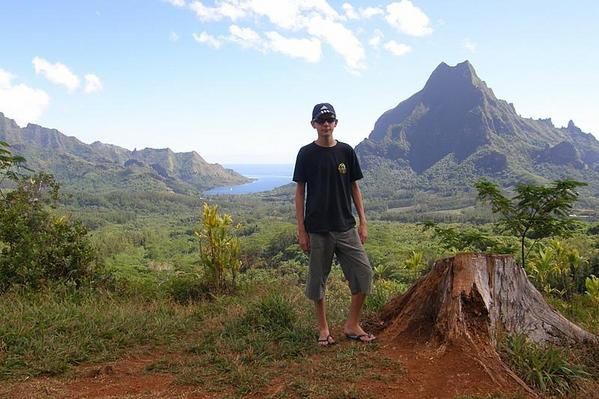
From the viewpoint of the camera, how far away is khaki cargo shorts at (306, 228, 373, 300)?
3.67 metres

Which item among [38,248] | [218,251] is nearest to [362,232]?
[218,251]

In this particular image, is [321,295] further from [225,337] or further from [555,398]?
[555,398]

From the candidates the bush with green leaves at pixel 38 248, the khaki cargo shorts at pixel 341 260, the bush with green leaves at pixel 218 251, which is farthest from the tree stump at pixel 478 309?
the bush with green leaves at pixel 38 248

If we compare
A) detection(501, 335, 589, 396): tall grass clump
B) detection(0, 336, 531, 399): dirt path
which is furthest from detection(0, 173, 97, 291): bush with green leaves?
detection(501, 335, 589, 396): tall grass clump

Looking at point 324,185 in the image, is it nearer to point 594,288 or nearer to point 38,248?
point 594,288

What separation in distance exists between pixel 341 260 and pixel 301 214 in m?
0.54

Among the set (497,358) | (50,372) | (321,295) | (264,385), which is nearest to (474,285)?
(497,358)

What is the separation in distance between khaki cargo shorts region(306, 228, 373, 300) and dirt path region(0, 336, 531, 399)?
1.78 feet

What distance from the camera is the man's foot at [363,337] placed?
Result: 3713 mm

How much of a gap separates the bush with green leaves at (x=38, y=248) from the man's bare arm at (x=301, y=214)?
155 inches

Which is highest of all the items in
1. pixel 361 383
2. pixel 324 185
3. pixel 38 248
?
pixel 324 185

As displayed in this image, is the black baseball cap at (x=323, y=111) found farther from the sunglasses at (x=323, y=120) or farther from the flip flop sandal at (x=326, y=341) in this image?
the flip flop sandal at (x=326, y=341)

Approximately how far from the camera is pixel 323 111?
3.54 m

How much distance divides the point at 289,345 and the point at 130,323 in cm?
159
